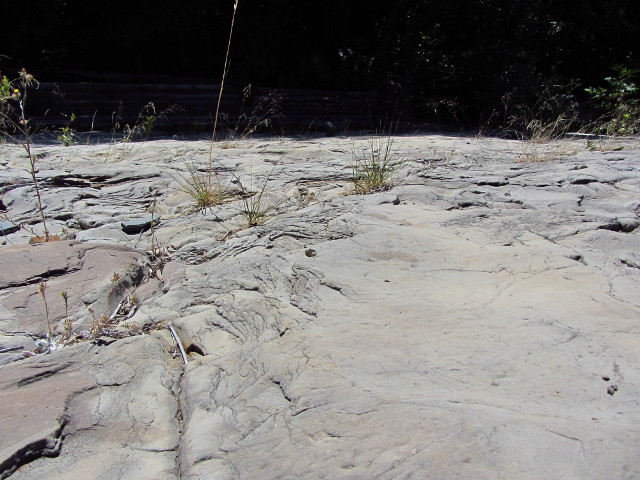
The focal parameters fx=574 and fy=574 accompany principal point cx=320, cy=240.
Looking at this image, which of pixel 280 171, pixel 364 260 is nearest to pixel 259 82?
pixel 280 171

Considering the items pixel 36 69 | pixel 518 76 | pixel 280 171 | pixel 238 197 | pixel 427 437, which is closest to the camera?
pixel 427 437

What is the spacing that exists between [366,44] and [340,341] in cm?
890

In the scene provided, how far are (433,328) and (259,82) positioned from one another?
7.61m

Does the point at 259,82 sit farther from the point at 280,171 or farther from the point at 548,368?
the point at 548,368

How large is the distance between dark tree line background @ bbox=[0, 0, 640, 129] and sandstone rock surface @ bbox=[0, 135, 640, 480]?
5.40 metres

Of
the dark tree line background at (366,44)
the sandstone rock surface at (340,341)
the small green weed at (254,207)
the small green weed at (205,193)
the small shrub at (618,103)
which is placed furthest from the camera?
the dark tree line background at (366,44)

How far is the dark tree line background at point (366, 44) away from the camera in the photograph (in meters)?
7.84

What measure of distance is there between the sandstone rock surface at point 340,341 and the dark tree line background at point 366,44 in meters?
5.40

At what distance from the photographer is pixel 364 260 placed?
2.30 m

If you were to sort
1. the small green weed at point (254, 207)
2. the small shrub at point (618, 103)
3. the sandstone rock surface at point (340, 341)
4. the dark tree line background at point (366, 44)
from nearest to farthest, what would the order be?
the sandstone rock surface at point (340, 341) < the small green weed at point (254, 207) < the small shrub at point (618, 103) < the dark tree line background at point (366, 44)

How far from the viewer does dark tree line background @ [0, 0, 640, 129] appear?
7840mm

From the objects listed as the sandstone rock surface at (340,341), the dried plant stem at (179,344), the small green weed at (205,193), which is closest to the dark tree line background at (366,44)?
the small green weed at (205,193)

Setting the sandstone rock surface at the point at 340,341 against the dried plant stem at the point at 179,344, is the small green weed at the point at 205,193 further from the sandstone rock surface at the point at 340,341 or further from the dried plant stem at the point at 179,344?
the dried plant stem at the point at 179,344

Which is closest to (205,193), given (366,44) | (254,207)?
(254,207)
